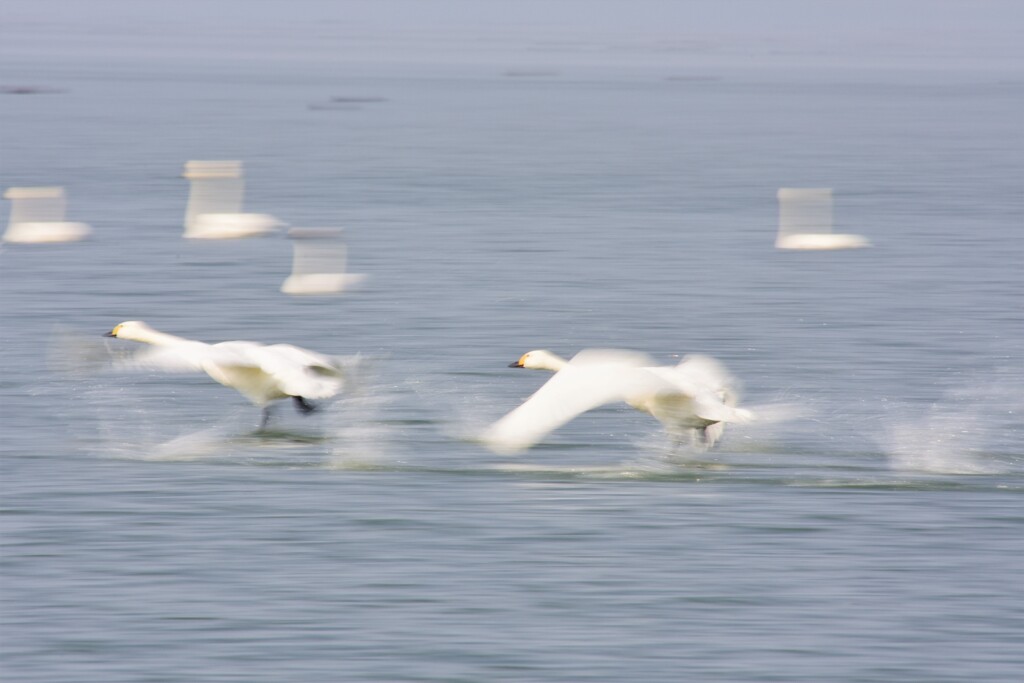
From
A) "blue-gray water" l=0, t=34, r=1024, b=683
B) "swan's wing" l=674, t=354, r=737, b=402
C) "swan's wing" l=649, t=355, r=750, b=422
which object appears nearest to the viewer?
"blue-gray water" l=0, t=34, r=1024, b=683

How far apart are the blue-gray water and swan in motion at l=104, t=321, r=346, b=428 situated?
1.21ft

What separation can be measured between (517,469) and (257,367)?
5.79 ft

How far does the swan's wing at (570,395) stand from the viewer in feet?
34.1

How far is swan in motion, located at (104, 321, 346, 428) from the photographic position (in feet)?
37.6

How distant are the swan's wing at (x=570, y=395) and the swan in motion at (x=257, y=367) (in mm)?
1381

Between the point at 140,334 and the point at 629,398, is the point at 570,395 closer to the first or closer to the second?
the point at 629,398

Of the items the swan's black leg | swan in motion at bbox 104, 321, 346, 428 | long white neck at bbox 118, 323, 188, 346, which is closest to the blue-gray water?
the swan's black leg

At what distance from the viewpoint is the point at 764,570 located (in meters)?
9.52

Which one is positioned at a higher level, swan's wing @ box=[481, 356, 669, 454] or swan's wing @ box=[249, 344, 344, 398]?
swan's wing @ box=[249, 344, 344, 398]

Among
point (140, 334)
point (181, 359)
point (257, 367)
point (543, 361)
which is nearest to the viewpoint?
point (181, 359)

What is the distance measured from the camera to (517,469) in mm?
11211

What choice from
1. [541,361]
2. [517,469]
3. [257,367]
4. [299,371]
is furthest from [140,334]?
[517,469]

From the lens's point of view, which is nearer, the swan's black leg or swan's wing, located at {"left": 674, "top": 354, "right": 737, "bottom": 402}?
swan's wing, located at {"left": 674, "top": 354, "right": 737, "bottom": 402}

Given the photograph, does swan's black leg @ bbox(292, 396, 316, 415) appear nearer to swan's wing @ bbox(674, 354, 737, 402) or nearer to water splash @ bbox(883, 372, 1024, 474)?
swan's wing @ bbox(674, 354, 737, 402)
